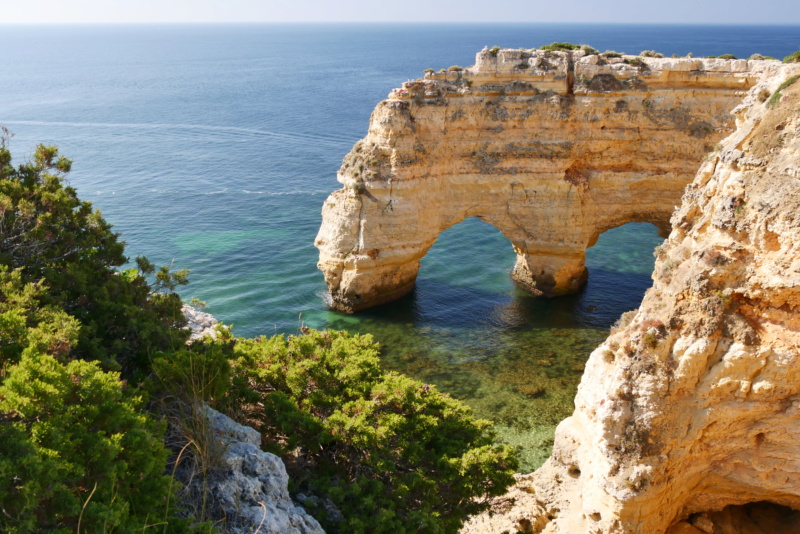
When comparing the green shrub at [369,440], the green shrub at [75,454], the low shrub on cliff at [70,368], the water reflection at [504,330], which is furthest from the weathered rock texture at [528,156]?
the green shrub at [75,454]

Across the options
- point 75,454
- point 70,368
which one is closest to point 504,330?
point 70,368

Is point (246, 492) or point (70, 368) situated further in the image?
point (246, 492)

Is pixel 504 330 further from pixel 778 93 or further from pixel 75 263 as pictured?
pixel 75 263

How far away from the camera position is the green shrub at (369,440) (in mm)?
13789

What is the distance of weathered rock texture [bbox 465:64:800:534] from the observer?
44.9ft

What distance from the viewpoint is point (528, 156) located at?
31.5 metres

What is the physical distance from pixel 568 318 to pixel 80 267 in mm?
24997

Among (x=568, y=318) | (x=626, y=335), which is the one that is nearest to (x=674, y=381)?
(x=626, y=335)

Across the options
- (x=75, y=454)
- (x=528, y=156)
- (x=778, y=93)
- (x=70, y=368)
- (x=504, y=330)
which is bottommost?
(x=504, y=330)

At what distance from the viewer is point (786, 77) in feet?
53.0

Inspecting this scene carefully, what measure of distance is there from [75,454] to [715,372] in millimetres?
13562

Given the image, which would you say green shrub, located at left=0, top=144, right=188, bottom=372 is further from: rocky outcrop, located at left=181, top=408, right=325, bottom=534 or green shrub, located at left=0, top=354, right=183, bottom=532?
rocky outcrop, located at left=181, top=408, right=325, bottom=534

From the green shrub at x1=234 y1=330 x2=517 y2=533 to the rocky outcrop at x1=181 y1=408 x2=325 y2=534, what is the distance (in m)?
1.73

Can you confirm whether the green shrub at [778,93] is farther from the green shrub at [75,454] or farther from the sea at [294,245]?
the green shrub at [75,454]
